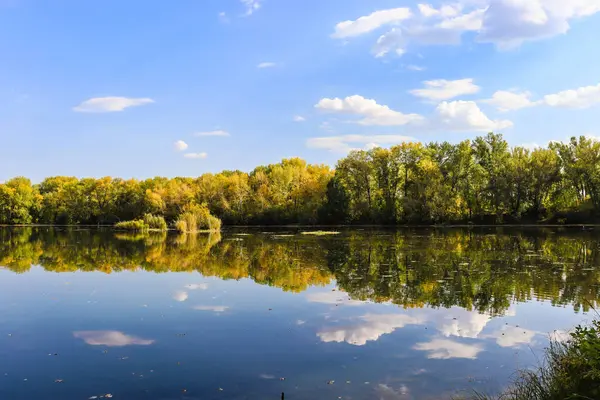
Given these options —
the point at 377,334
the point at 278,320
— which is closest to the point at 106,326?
the point at 278,320

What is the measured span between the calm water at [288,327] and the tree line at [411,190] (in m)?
44.2

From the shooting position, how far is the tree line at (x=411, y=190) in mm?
64000

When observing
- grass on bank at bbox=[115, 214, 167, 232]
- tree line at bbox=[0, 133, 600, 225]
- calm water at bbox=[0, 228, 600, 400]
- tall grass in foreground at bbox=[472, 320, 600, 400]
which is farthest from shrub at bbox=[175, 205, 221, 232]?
tall grass in foreground at bbox=[472, 320, 600, 400]

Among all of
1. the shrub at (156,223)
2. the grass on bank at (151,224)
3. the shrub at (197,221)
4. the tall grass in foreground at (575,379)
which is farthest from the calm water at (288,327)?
the shrub at (156,223)

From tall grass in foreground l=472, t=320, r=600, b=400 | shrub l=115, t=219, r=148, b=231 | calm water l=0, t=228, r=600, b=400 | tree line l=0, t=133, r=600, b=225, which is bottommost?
calm water l=0, t=228, r=600, b=400

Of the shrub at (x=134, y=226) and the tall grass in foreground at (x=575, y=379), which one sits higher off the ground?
the shrub at (x=134, y=226)

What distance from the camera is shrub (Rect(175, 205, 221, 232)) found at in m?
62.1

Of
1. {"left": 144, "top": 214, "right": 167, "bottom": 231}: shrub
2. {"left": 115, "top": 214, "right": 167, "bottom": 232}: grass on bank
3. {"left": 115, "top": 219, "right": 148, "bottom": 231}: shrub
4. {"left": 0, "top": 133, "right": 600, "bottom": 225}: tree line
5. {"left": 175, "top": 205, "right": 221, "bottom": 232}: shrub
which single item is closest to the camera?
{"left": 175, "top": 205, "right": 221, "bottom": 232}: shrub

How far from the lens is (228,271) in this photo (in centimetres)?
2312

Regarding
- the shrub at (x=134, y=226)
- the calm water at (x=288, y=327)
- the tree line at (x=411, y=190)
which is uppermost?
the tree line at (x=411, y=190)

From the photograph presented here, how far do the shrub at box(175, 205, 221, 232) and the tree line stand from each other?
665 cm

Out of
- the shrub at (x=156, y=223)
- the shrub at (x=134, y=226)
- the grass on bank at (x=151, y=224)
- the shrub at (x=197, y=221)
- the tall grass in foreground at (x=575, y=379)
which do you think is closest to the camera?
the tall grass in foreground at (x=575, y=379)

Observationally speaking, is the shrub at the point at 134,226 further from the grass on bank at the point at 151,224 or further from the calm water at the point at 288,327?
the calm water at the point at 288,327

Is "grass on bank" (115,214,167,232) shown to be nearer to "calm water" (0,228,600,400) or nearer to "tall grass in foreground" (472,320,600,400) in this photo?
"calm water" (0,228,600,400)
